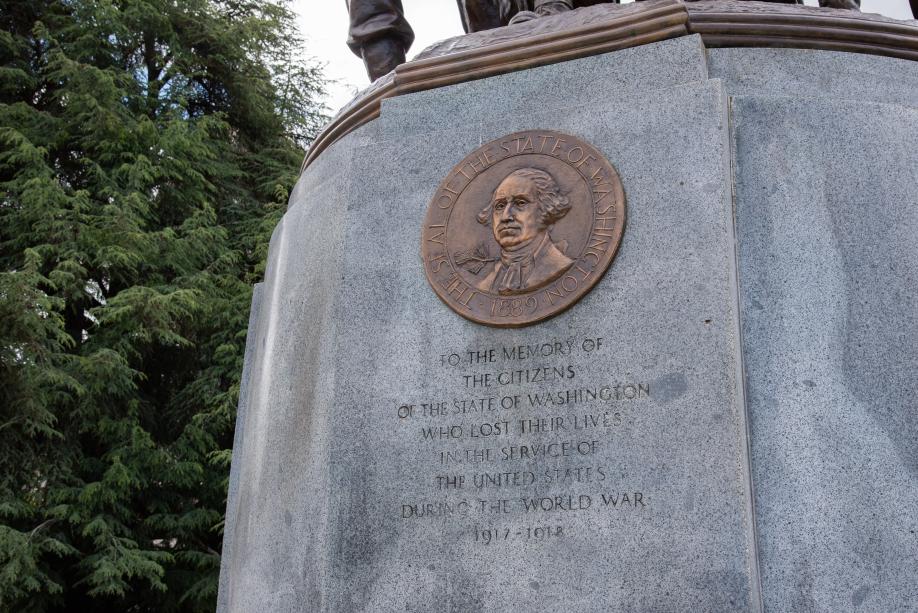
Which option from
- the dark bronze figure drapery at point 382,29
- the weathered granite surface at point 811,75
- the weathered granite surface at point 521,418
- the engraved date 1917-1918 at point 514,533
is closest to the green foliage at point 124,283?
the dark bronze figure drapery at point 382,29

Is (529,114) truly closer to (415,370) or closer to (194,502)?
(415,370)

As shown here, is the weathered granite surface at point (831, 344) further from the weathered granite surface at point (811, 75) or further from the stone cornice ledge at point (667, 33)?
the stone cornice ledge at point (667, 33)

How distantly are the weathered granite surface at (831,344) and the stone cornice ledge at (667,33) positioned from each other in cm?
43

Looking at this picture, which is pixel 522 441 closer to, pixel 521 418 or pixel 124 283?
pixel 521 418

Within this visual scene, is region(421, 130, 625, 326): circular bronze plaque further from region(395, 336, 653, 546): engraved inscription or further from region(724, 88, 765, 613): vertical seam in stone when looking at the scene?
region(724, 88, 765, 613): vertical seam in stone

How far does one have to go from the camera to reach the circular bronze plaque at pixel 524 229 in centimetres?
434

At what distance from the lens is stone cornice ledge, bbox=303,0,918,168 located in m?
4.73

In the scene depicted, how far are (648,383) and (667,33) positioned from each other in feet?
5.82

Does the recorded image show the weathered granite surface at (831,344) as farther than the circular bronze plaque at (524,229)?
No

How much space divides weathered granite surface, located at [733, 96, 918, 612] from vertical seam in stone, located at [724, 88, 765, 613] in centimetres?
3

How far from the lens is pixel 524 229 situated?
4438 mm

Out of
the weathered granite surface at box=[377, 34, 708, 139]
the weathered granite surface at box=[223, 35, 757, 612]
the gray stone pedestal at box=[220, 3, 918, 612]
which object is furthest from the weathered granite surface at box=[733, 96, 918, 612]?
the weathered granite surface at box=[377, 34, 708, 139]

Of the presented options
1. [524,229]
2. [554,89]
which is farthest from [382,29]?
[524,229]

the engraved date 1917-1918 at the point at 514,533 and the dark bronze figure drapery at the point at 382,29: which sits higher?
the dark bronze figure drapery at the point at 382,29
